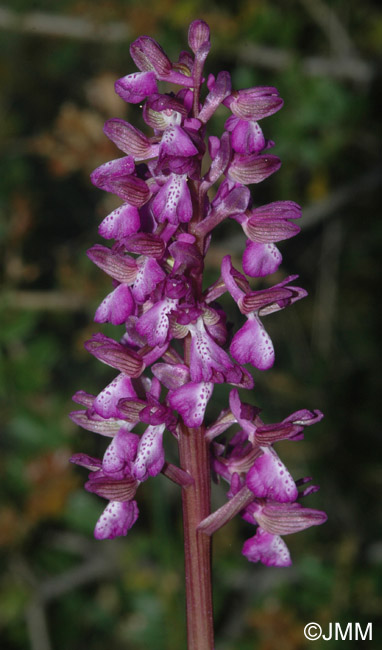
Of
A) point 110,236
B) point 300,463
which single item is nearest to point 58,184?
point 300,463

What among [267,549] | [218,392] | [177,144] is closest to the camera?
[177,144]

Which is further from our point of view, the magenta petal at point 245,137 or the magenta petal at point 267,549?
the magenta petal at point 267,549

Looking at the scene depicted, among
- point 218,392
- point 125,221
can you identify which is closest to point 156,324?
point 125,221

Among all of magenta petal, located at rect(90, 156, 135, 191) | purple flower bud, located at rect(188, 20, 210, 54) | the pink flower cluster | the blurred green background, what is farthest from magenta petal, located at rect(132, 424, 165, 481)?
the blurred green background

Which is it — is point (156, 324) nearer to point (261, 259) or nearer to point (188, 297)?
point (188, 297)

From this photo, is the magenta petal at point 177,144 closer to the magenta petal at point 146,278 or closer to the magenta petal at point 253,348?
the magenta petal at point 146,278

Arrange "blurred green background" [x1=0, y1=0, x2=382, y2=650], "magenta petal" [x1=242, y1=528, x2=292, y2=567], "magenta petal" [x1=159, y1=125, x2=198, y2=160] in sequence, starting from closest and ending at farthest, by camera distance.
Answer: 1. "magenta petal" [x1=159, y1=125, x2=198, y2=160]
2. "magenta petal" [x1=242, y1=528, x2=292, y2=567]
3. "blurred green background" [x1=0, y1=0, x2=382, y2=650]

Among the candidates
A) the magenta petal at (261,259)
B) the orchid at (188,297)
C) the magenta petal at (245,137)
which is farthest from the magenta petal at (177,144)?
the magenta petal at (261,259)

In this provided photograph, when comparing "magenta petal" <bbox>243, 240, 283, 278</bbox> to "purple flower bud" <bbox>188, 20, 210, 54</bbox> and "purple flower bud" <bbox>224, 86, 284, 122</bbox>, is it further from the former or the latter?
"purple flower bud" <bbox>188, 20, 210, 54</bbox>
